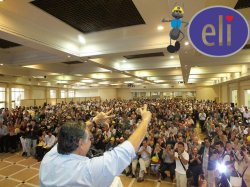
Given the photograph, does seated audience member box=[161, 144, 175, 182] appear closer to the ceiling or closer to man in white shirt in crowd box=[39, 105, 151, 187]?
the ceiling

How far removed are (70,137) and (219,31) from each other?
203 centimetres

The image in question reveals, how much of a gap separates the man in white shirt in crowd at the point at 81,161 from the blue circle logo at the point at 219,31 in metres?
1.55

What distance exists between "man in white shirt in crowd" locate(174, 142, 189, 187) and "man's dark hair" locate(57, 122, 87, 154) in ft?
14.4

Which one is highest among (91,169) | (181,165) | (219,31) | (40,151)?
(219,31)

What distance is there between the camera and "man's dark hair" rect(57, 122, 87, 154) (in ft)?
3.70

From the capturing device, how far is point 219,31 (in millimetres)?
2232

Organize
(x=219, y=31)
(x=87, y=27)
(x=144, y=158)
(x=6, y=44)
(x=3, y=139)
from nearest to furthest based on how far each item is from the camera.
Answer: (x=219, y=31) → (x=87, y=27) → (x=144, y=158) → (x=6, y=44) → (x=3, y=139)

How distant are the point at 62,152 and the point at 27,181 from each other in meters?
5.48

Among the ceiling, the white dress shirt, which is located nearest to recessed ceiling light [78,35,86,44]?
the ceiling

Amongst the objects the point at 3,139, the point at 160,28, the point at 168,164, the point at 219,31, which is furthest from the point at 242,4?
the point at 3,139

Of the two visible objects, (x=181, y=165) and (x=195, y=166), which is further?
(x=181, y=165)

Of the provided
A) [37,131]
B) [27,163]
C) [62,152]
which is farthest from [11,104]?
[62,152]

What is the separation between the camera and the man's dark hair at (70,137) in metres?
1.13

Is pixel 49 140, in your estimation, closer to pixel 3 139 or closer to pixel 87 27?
pixel 3 139
